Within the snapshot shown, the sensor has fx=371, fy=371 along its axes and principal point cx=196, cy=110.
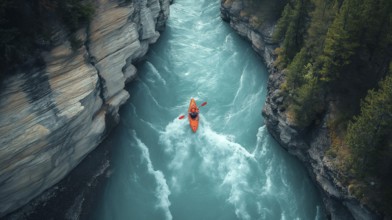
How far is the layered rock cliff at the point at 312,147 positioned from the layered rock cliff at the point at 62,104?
17981 mm

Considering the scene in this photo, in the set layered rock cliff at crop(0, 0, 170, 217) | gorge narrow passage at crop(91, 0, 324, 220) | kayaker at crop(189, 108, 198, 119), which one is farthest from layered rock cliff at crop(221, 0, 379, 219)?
layered rock cliff at crop(0, 0, 170, 217)

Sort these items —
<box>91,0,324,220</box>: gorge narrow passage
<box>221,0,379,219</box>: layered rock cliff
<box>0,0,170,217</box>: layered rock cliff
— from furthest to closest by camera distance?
<box>91,0,324,220</box>: gorge narrow passage
<box>221,0,379,219</box>: layered rock cliff
<box>0,0,170,217</box>: layered rock cliff

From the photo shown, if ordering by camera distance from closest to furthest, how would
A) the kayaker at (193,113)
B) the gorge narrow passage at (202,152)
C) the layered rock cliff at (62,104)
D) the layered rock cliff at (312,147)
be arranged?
the layered rock cliff at (62,104), the layered rock cliff at (312,147), the gorge narrow passage at (202,152), the kayaker at (193,113)

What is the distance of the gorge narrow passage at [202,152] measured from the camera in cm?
3781

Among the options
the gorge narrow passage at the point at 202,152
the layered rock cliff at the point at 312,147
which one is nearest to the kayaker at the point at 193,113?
the gorge narrow passage at the point at 202,152

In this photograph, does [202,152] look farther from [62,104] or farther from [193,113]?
[62,104]

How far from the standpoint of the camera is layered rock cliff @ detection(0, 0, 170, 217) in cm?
3091

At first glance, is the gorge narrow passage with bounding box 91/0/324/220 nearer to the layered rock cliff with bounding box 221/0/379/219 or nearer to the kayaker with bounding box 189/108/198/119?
the kayaker with bounding box 189/108/198/119

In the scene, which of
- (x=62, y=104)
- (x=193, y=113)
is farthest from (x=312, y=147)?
(x=62, y=104)

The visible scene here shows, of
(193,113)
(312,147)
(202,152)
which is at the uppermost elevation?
(312,147)

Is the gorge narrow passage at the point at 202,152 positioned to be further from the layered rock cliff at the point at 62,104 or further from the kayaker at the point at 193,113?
the layered rock cliff at the point at 62,104

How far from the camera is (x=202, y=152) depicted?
42875mm

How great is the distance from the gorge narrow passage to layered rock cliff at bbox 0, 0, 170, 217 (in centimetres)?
476

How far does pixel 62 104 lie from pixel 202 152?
16607mm
